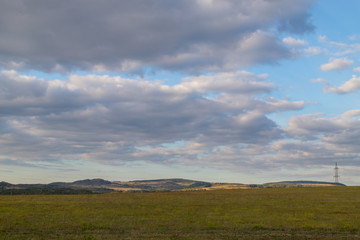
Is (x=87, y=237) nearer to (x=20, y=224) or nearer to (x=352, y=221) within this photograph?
(x=20, y=224)

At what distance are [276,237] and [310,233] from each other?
16.2 ft

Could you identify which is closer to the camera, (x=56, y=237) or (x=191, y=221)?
(x=56, y=237)

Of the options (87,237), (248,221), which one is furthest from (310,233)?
(87,237)

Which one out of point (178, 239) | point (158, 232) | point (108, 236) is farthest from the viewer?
point (158, 232)

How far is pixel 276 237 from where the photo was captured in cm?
2775

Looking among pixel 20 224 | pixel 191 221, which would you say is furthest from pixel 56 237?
pixel 191 221

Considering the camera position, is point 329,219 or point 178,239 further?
point 329,219

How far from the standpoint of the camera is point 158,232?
1200 inches

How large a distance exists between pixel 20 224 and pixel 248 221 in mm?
24482

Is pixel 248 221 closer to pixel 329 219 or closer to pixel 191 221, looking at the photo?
pixel 191 221

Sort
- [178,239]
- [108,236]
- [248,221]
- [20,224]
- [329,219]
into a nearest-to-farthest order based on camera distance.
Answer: [178,239], [108,236], [20,224], [248,221], [329,219]

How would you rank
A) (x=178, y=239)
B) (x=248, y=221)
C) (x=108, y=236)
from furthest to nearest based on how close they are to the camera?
1. (x=248, y=221)
2. (x=108, y=236)
3. (x=178, y=239)

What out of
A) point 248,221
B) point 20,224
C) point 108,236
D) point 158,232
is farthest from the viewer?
point 248,221

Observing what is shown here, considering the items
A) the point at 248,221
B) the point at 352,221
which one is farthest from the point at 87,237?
the point at 352,221
